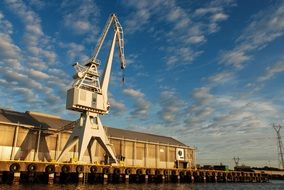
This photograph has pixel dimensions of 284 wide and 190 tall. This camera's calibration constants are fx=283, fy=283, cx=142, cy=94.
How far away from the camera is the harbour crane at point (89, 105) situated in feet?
162

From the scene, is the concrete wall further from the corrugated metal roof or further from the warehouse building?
the corrugated metal roof

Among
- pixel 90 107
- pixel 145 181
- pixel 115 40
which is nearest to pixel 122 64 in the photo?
pixel 115 40

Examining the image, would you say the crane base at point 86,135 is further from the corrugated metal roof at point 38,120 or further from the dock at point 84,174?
the corrugated metal roof at point 38,120

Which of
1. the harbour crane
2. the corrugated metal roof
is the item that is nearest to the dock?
the harbour crane

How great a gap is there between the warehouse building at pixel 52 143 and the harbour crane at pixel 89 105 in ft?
8.95

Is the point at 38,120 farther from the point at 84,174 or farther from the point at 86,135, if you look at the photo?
the point at 84,174

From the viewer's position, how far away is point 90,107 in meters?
51.3

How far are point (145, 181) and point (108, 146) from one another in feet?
32.3

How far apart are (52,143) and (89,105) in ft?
38.3

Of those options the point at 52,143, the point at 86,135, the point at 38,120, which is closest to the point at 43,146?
the point at 52,143

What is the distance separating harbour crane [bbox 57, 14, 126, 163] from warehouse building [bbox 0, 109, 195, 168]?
273 cm

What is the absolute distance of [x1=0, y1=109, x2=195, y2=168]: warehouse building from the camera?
5003 centimetres

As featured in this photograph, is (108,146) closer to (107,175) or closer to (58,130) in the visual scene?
(107,175)

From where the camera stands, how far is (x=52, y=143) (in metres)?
55.2
